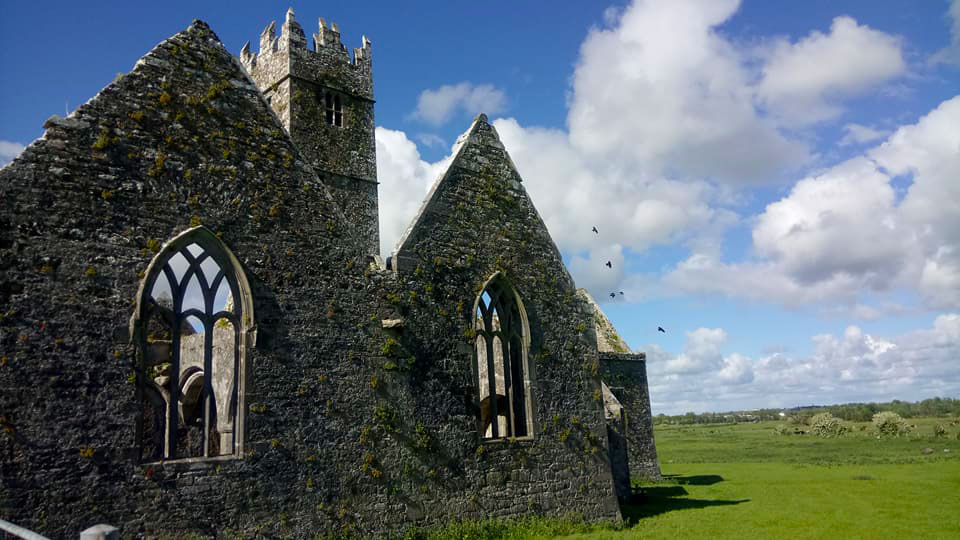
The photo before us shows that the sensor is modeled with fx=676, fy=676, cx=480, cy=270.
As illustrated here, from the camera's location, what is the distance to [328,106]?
2814 centimetres

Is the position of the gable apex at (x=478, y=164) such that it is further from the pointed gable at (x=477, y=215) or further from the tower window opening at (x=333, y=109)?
the tower window opening at (x=333, y=109)

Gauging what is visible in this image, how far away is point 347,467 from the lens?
10.6m

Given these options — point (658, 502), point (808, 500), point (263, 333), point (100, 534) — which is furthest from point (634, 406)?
point (100, 534)

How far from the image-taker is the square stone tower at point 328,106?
26984 mm

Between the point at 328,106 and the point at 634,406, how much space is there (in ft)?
56.6

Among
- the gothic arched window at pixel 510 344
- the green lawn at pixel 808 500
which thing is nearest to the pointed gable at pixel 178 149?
the gothic arched window at pixel 510 344

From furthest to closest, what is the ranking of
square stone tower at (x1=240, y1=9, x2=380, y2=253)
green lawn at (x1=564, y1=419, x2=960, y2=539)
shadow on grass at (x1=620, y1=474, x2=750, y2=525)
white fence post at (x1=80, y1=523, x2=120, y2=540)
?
square stone tower at (x1=240, y1=9, x2=380, y2=253) → shadow on grass at (x1=620, y1=474, x2=750, y2=525) → green lawn at (x1=564, y1=419, x2=960, y2=539) → white fence post at (x1=80, y1=523, x2=120, y2=540)

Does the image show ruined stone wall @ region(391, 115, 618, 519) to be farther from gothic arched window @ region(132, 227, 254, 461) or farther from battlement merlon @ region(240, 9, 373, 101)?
battlement merlon @ region(240, 9, 373, 101)

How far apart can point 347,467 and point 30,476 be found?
4236 millimetres

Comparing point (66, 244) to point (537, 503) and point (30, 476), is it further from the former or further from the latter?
point (537, 503)

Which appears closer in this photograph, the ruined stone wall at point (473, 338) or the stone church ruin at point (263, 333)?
the stone church ruin at point (263, 333)

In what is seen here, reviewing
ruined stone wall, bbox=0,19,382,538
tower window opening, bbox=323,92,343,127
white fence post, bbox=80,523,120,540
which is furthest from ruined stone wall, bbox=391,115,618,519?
tower window opening, bbox=323,92,343,127

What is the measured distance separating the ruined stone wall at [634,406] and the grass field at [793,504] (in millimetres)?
966

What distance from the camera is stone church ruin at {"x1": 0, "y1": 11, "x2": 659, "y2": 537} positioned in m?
8.34
